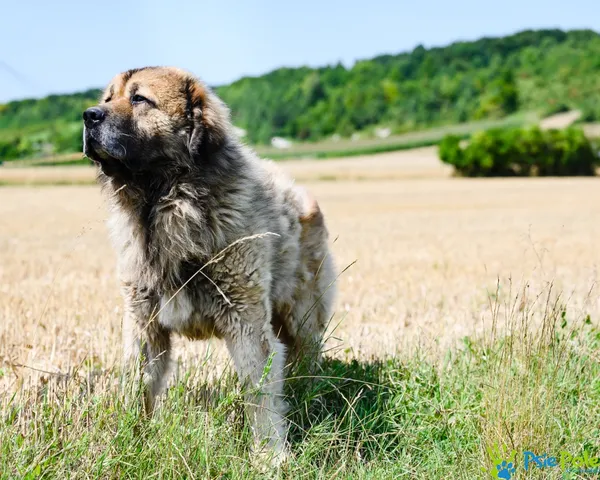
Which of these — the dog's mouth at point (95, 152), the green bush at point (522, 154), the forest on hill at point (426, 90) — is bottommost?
the green bush at point (522, 154)

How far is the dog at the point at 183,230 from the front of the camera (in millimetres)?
4008

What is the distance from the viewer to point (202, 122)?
4.14 meters

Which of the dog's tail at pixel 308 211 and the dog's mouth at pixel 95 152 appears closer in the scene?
the dog's mouth at pixel 95 152

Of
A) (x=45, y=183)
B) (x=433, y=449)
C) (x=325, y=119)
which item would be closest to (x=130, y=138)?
(x=433, y=449)

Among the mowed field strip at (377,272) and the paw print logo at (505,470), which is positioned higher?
the paw print logo at (505,470)

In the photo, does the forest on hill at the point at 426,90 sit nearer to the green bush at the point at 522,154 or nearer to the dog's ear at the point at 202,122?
the green bush at the point at 522,154

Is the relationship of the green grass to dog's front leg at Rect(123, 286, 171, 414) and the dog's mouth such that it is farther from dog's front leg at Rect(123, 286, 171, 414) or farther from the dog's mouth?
the dog's mouth

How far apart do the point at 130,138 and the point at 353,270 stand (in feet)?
20.9

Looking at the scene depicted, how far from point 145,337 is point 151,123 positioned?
50.1 inches

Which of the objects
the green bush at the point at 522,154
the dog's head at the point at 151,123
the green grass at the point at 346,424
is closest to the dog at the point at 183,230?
the dog's head at the point at 151,123

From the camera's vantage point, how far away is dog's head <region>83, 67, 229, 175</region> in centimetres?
391

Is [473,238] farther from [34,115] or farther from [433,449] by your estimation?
[34,115]

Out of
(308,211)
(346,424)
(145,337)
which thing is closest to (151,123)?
(145,337)

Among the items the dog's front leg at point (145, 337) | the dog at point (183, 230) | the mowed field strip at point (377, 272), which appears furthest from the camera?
the mowed field strip at point (377, 272)
